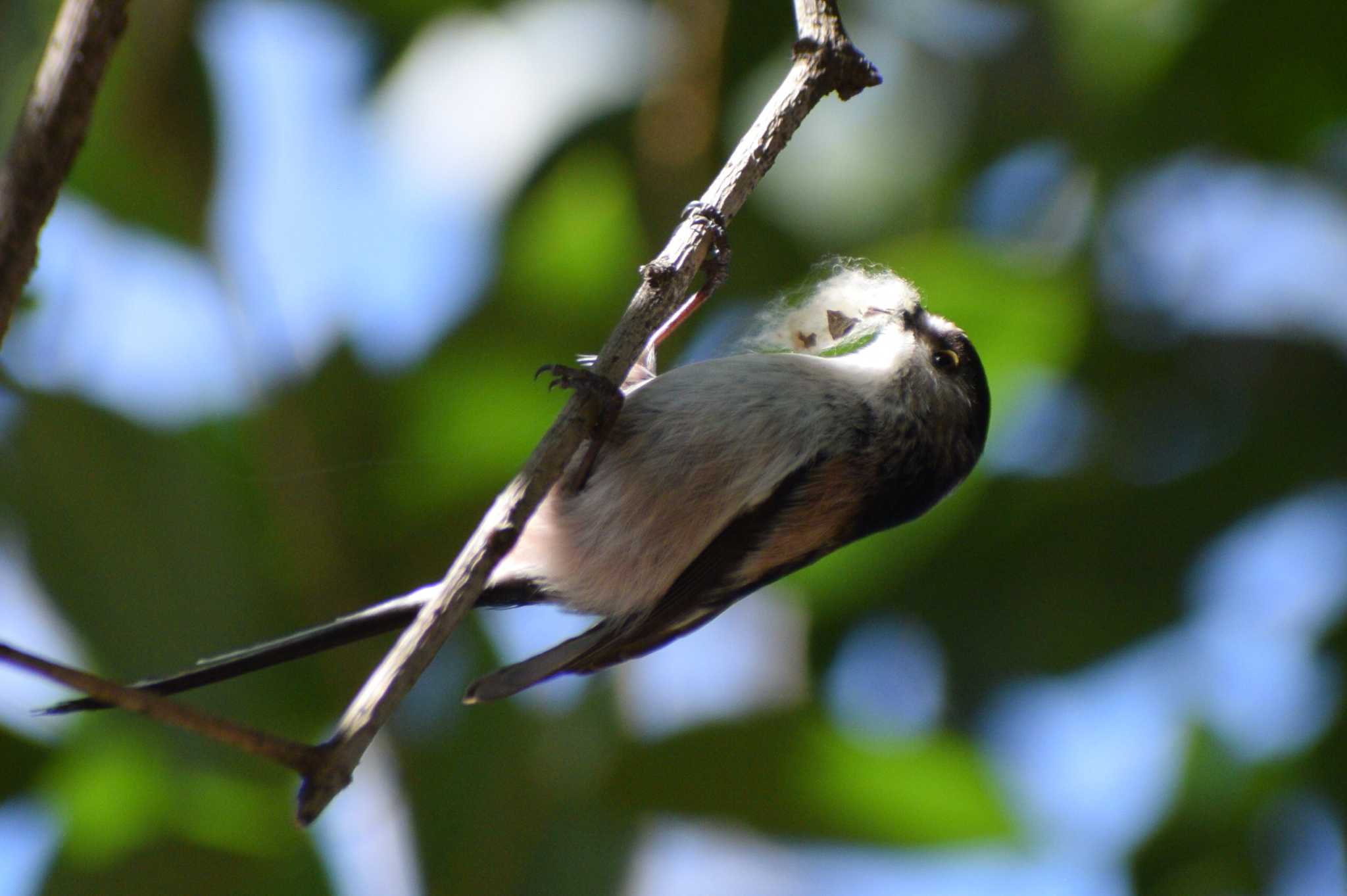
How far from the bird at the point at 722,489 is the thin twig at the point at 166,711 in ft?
3.23

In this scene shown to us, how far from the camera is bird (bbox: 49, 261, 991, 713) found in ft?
7.36

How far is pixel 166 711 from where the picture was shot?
3.37ft

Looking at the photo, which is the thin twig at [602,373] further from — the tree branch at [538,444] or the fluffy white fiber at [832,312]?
the fluffy white fiber at [832,312]

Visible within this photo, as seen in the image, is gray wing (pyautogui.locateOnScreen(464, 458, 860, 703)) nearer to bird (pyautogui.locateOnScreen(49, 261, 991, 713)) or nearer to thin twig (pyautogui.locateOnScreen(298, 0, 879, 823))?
bird (pyautogui.locateOnScreen(49, 261, 991, 713))

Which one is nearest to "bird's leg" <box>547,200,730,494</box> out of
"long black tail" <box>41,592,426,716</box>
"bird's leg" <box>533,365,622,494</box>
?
"bird's leg" <box>533,365,622,494</box>

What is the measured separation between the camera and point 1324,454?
12.7 ft

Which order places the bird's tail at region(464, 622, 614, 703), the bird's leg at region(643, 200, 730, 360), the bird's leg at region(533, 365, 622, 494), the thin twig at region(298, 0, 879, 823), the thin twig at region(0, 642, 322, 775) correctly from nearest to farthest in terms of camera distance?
the thin twig at region(0, 642, 322, 775), the thin twig at region(298, 0, 879, 823), the bird's leg at region(533, 365, 622, 494), the bird's tail at region(464, 622, 614, 703), the bird's leg at region(643, 200, 730, 360)

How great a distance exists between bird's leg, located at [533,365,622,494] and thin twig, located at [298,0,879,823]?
0.02m

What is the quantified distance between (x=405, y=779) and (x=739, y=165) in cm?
177

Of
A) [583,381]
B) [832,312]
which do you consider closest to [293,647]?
[583,381]

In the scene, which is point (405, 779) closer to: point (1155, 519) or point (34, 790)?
point (34, 790)

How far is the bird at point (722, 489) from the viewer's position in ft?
7.36

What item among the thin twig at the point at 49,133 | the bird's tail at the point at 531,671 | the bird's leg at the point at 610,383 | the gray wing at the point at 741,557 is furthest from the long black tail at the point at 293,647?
the thin twig at the point at 49,133

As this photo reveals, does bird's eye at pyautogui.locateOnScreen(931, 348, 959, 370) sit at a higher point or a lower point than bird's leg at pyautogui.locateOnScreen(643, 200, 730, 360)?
higher
